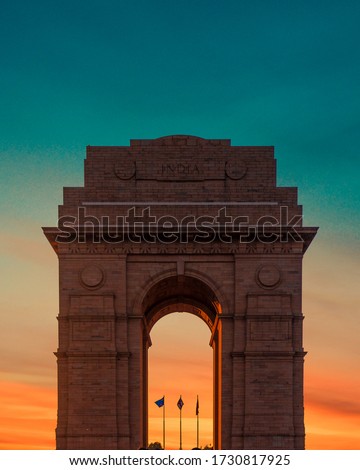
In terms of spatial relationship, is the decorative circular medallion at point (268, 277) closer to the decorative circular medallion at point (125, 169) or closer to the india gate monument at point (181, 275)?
the india gate monument at point (181, 275)

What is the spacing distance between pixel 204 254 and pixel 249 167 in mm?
5065

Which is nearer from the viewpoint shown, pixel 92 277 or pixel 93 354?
pixel 93 354

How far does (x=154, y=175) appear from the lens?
5256 cm

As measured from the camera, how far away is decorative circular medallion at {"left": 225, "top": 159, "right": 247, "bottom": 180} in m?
52.4

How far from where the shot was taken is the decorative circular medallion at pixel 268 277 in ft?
168

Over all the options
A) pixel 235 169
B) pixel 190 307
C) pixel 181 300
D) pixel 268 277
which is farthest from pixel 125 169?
pixel 190 307

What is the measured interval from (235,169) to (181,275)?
6.09m

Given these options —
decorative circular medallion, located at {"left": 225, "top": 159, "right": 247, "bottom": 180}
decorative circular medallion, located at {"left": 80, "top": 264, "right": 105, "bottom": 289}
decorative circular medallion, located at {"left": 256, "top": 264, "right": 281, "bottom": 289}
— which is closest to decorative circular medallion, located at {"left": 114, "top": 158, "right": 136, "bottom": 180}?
decorative circular medallion, located at {"left": 225, "top": 159, "right": 247, "bottom": 180}

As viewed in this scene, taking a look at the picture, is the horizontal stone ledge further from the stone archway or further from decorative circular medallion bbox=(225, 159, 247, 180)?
decorative circular medallion bbox=(225, 159, 247, 180)

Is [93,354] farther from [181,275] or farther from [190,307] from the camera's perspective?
[190,307]

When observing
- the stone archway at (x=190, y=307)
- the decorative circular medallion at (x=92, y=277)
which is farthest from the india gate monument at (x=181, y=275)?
the stone archway at (x=190, y=307)

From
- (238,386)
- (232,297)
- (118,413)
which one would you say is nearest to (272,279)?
(232,297)

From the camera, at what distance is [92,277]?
51219 millimetres

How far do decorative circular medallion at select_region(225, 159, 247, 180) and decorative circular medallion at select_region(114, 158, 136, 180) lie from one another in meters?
4.78
